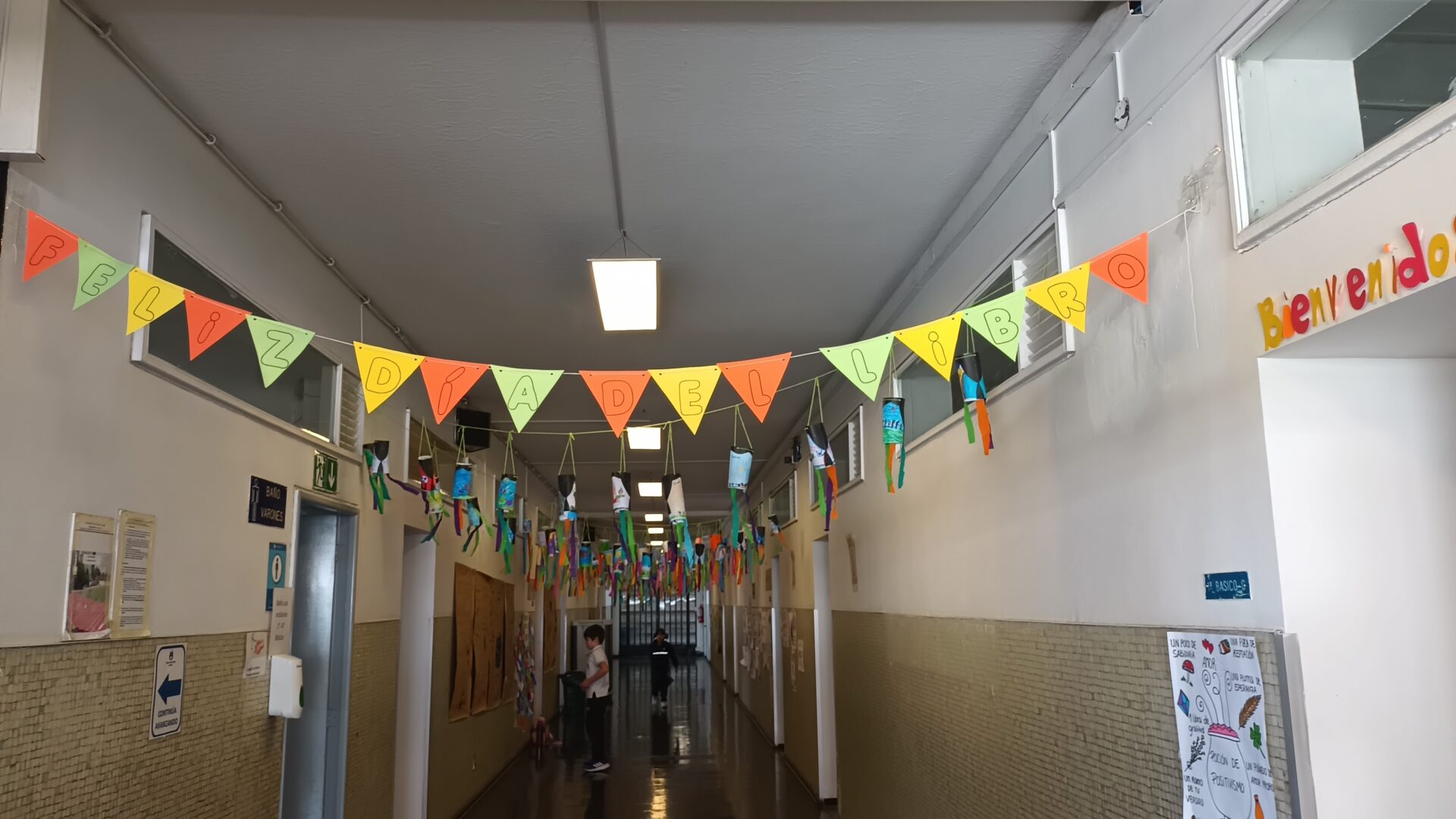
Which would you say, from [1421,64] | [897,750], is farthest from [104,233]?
[897,750]

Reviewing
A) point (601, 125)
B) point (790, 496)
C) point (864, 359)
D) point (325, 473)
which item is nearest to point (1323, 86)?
point (864, 359)

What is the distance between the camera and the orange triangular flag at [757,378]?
3.30 metres

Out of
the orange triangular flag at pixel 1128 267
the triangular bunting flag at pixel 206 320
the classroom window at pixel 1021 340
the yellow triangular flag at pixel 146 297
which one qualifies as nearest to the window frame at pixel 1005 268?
the classroom window at pixel 1021 340

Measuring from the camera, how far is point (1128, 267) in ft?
8.79

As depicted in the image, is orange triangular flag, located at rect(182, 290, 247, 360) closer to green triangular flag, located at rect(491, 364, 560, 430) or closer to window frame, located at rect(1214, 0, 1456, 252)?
green triangular flag, located at rect(491, 364, 560, 430)

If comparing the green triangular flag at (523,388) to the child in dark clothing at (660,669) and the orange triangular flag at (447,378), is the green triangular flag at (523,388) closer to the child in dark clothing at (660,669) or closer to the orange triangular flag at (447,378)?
the orange triangular flag at (447,378)

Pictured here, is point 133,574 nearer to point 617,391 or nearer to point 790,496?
point 617,391

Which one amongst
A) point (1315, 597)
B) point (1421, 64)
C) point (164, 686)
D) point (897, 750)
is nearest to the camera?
point (1421, 64)

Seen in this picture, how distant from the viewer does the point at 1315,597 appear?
6.89 feet

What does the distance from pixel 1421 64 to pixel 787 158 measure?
2.25 metres

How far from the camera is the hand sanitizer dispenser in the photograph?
4.12m

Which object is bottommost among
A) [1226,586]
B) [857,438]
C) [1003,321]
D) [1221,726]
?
[1221,726]

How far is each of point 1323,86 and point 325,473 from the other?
14.5 feet

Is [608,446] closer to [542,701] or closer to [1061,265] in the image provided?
[542,701]
